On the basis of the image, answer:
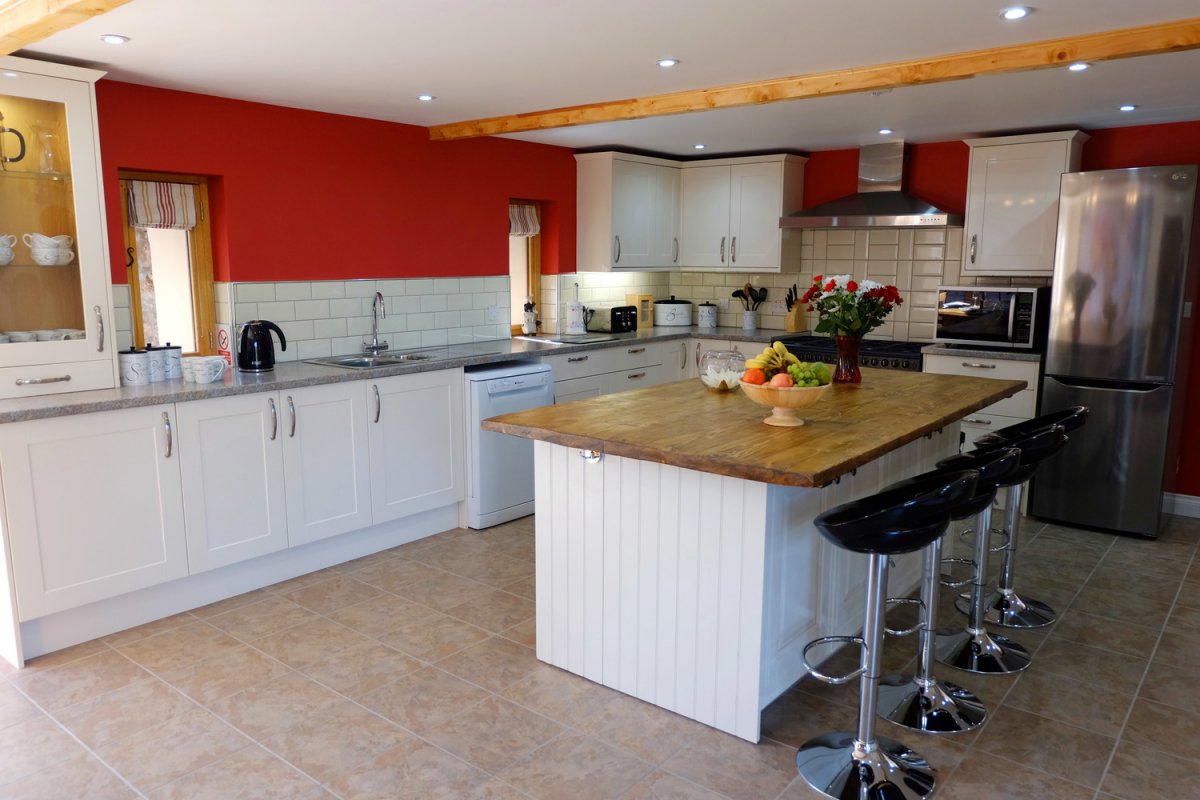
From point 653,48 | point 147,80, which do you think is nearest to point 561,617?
point 653,48

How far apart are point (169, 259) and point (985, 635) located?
4.11 meters

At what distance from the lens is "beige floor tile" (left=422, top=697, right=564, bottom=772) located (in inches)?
105

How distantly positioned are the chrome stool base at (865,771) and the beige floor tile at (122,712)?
2077mm

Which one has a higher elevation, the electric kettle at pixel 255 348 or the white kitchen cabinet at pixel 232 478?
the electric kettle at pixel 255 348

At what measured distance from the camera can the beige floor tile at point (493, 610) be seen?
3629 mm

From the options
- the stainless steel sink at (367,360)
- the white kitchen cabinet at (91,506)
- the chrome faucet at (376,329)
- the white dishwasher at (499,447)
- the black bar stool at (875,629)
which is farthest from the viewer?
the chrome faucet at (376,329)

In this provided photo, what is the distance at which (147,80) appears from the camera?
12.5ft

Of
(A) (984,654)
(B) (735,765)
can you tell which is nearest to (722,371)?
(A) (984,654)

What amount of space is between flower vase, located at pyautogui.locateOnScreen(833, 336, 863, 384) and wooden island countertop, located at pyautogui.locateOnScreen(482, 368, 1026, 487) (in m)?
0.08

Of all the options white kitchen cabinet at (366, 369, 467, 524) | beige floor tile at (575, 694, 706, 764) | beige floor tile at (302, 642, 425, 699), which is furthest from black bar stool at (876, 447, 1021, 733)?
white kitchen cabinet at (366, 369, 467, 524)

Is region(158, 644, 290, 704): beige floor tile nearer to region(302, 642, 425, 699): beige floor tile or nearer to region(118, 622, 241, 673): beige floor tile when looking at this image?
region(118, 622, 241, 673): beige floor tile

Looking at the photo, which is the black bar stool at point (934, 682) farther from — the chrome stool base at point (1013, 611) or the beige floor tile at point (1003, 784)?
the chrome stool base at point (1013, 611)

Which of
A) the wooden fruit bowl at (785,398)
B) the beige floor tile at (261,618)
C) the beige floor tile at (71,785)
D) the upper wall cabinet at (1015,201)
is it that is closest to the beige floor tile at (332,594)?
the beige floor tile at (261,618)

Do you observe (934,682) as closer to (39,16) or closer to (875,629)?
(875,629)
